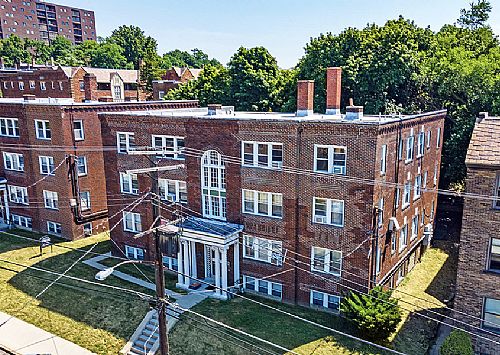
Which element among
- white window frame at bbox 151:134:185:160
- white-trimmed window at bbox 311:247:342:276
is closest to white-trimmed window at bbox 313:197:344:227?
white-trimmed window at bbox 311:247:342:276

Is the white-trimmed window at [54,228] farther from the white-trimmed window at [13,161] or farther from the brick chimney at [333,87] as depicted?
the brick chimney at [333,87]

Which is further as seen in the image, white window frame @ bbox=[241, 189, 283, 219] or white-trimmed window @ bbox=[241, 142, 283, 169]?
white window frame @ bbox=[241, 189, 283, 219]

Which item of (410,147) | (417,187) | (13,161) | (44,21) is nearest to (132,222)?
(13,161)

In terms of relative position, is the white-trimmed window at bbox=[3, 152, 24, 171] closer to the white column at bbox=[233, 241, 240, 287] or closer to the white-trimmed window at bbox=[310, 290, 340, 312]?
the white column at bbox=[233, 241, 240, 287]

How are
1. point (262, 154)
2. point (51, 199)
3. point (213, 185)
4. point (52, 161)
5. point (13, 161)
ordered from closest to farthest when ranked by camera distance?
point (262, 154) → point (213, 185) → point (52, 161) → point (51, 199) → point (13, 161)

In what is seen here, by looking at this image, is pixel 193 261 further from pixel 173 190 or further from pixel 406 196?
pixel 406 196

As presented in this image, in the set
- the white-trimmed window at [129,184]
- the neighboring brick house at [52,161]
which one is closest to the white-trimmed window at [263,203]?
the white-trimmed window at [129,184]
